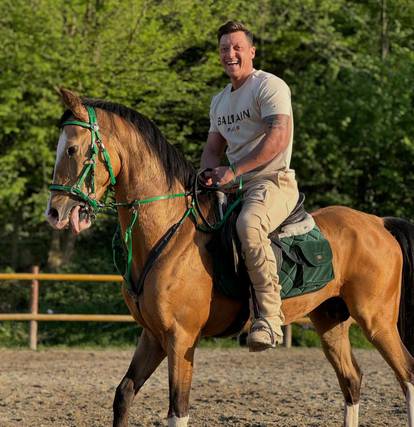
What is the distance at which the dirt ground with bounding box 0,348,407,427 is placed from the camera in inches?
304

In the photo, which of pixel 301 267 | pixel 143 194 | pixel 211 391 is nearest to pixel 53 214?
pixel 143 194

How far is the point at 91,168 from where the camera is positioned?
535 centimetres

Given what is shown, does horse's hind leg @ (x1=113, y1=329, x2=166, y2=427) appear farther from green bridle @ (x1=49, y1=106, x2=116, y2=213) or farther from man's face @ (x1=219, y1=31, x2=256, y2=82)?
man's face @ (x1=219, y1=31, x2=256, y2=82)

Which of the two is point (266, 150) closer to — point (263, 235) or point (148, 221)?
point (263, 235)

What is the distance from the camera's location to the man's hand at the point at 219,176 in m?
5.63

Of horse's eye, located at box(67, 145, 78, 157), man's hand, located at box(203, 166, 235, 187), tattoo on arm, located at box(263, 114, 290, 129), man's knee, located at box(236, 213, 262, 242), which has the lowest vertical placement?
man's knee, located at box(236, 213, 262, 242)

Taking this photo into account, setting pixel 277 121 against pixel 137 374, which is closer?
pixel 277 121

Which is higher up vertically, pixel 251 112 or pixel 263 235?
pixel 251 112

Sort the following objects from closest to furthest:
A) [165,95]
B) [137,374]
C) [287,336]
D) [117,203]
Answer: [117,203] → [137,374] → [287,336] → [165,95]

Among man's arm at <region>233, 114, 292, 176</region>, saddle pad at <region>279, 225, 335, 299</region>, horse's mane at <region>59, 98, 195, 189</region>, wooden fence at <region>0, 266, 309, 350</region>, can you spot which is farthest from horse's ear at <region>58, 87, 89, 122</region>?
wooden fence at <region>0, 266, 309, 350</region>

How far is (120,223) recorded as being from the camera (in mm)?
5703

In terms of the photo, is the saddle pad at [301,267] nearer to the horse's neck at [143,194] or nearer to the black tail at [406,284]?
the horse's neck at [143,194]

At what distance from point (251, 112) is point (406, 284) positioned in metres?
1.99

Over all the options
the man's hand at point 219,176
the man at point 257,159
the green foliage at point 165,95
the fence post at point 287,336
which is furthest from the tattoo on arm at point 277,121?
the green foliage at point 165,95
